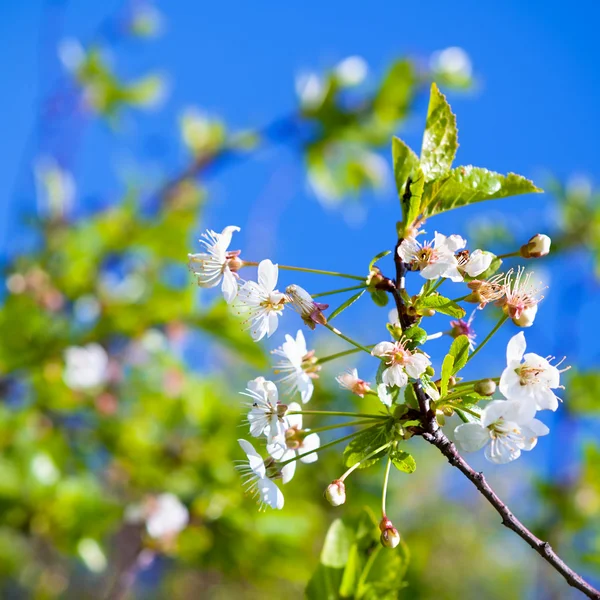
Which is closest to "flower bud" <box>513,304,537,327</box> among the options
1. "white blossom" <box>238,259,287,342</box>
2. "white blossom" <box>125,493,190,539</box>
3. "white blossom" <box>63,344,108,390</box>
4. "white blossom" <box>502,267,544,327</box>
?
"white blossom" <box>502,267,544,327</box>

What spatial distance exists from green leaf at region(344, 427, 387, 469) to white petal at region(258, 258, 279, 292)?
16cm

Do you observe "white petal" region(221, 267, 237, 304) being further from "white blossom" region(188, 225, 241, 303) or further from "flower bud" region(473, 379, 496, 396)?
"flower bud" region(473, 379, 496, 396)

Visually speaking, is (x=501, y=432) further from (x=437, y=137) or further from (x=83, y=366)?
(x=83, y=366)

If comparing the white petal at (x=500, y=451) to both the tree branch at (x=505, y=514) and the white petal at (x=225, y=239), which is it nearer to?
the tree branch at (x=505, y=514)

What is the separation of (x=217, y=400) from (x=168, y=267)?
64cm

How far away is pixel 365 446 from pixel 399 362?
0.08 meters

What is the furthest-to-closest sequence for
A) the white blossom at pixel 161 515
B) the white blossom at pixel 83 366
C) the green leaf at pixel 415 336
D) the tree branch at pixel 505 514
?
the white blossom at pixel 83 366
the white blossom at pixel 161 515
the green leaf at pixel 415 336
the tree branch at pixel 505 514

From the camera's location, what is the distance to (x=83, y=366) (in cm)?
188

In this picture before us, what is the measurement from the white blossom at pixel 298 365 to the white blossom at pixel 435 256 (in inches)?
5.1

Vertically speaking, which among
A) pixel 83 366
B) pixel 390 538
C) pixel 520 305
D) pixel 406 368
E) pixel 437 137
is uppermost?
pixel 83 366

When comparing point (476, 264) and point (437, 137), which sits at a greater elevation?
point (437, 137)

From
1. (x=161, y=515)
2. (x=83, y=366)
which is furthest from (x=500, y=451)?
(x=83, y=366)

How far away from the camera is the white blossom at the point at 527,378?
54 cm

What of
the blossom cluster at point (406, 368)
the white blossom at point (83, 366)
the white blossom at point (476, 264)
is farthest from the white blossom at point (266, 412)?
the white blossom at point (83, 366)
